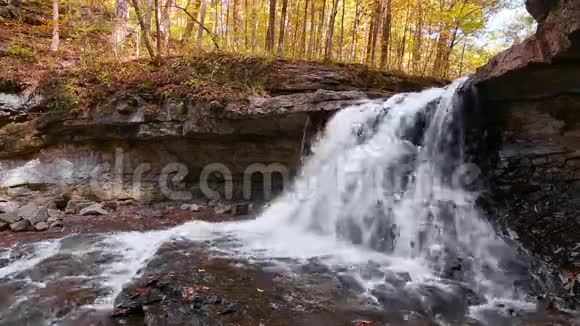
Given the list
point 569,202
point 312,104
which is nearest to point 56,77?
point 312,104

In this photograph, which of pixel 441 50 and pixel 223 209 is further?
pixel 441 50

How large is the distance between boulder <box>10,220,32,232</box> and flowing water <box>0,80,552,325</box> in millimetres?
1103

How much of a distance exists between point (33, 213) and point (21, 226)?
567 millimetres

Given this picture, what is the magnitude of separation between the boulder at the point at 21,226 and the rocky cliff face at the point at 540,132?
26.5 feet

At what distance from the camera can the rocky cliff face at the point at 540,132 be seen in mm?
4516

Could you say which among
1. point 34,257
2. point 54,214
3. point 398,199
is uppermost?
point 398,199

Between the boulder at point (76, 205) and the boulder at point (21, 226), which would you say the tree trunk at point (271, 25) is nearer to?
the boulder at point (76, 205)

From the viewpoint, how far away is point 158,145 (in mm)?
8617

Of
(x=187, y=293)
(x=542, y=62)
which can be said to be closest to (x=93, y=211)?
(x=187, y=293)

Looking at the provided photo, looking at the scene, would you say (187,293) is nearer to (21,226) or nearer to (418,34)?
(21,226)

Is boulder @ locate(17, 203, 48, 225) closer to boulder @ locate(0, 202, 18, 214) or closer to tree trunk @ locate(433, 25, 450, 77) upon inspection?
boulder @ locate(0, 202, 18, 214)

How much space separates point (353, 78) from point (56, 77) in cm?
718

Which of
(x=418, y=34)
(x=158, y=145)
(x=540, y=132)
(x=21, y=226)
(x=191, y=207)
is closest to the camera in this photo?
(x=540, y=132)

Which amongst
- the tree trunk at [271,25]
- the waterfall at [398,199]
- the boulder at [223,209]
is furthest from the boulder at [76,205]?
the tree trunk at [271,25]
